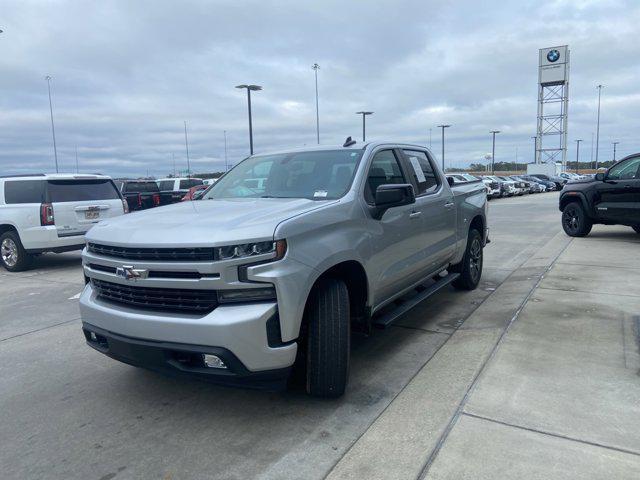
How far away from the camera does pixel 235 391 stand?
3834 millimetres

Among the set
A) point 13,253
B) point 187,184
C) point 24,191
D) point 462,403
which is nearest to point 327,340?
point 462,403

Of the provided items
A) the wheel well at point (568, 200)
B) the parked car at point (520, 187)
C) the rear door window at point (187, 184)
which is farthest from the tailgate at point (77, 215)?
the parked car at point (520, 187)

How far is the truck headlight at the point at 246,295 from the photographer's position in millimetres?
2973

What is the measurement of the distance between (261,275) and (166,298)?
2.14 feet

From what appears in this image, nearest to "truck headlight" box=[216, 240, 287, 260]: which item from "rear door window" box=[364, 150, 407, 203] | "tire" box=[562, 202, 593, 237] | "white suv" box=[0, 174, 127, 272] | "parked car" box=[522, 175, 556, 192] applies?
"rear door window" box=[364, 150, 407, 203]

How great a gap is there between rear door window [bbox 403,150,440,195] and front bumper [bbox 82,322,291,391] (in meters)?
2.73

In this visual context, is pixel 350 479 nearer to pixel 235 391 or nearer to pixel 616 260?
pixel 235 391

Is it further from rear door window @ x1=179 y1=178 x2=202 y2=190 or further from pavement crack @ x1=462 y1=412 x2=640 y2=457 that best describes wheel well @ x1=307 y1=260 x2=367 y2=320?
rear door window @ x1=179 y1=178 x2=202 y2=190

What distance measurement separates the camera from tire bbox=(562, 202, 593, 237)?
11445 millimetres

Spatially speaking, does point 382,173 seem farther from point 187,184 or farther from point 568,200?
point 187,184

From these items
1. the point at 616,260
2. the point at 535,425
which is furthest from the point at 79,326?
the point at 616,260

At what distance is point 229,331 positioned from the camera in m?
2.87

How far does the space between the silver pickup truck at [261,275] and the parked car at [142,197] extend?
39.1 feet

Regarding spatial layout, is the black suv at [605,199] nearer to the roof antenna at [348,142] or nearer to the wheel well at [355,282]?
the roof antenna at [348,142]
